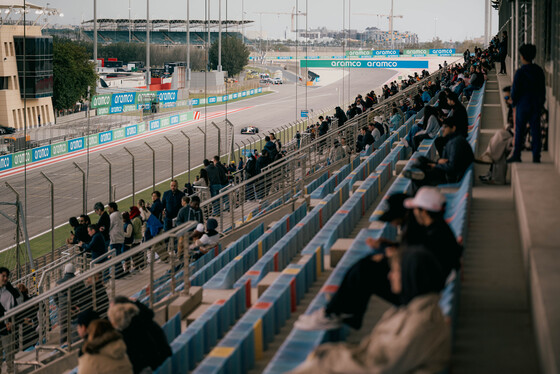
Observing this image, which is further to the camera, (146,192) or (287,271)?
(146,192)

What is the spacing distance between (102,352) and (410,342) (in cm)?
207

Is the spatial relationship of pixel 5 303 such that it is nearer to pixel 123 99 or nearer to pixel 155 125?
pixel 123 99

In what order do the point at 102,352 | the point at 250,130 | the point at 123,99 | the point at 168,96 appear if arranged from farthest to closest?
the point at 250,130
the point at 168,96
the point at 123,99
the point at 102,352

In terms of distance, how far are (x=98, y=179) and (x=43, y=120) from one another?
20.5 m

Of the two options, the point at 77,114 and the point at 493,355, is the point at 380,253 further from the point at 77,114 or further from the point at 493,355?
the point at 77,114

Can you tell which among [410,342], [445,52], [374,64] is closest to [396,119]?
[410,342]

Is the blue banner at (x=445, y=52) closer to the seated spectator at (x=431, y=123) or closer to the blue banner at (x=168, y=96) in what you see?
the blue banner at (x=168, y=96)

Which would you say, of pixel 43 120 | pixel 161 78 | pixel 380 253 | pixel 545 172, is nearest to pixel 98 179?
pixel 43 120

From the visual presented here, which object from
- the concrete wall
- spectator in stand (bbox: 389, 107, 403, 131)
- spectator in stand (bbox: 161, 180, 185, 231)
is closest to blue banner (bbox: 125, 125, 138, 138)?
the concrete wall

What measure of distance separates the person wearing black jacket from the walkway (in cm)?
192

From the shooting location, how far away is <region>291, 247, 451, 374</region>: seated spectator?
11.2 feet

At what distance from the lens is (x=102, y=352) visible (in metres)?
4.72

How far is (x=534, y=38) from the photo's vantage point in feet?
38.4

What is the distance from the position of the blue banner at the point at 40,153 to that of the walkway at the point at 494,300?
83.4ft
